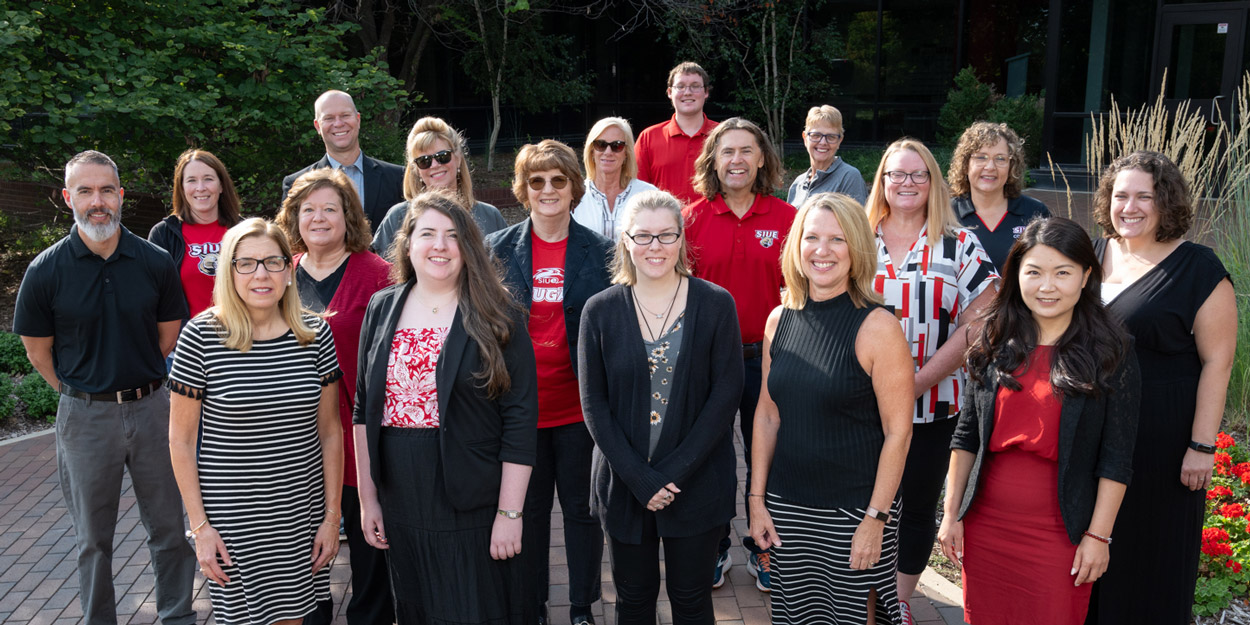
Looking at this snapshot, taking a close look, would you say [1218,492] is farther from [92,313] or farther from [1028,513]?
[92,313]

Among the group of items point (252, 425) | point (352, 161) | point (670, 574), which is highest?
point (352, 161)

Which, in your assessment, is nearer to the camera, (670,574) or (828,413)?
(828,413)

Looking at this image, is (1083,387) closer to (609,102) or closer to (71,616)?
(71,616)

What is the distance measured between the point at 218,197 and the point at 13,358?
4358 mm

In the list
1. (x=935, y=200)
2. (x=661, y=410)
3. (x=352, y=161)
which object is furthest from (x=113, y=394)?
(x=935, y=200)

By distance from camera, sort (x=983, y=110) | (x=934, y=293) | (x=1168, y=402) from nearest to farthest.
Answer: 1. (x=1168, y=402)
2. (x=934, y=293)
3. (x=983, y=110)

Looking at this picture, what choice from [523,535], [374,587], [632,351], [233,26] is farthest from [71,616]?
[233,26]

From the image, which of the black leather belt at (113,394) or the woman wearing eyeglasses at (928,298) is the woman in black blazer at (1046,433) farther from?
the black leather belt at (113,394)

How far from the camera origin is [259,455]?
3186 millimetres

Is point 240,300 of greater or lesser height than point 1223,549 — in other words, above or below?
above

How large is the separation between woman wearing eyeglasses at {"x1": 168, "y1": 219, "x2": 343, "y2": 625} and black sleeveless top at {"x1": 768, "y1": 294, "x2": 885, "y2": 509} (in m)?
1.71

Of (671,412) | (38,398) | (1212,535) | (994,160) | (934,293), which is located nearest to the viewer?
(671,412)

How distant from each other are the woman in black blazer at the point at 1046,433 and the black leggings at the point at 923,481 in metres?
0.58

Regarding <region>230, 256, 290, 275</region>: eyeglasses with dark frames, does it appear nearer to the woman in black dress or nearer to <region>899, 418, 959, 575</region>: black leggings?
<region>899, 418, 959, 575</region>: black leggings
